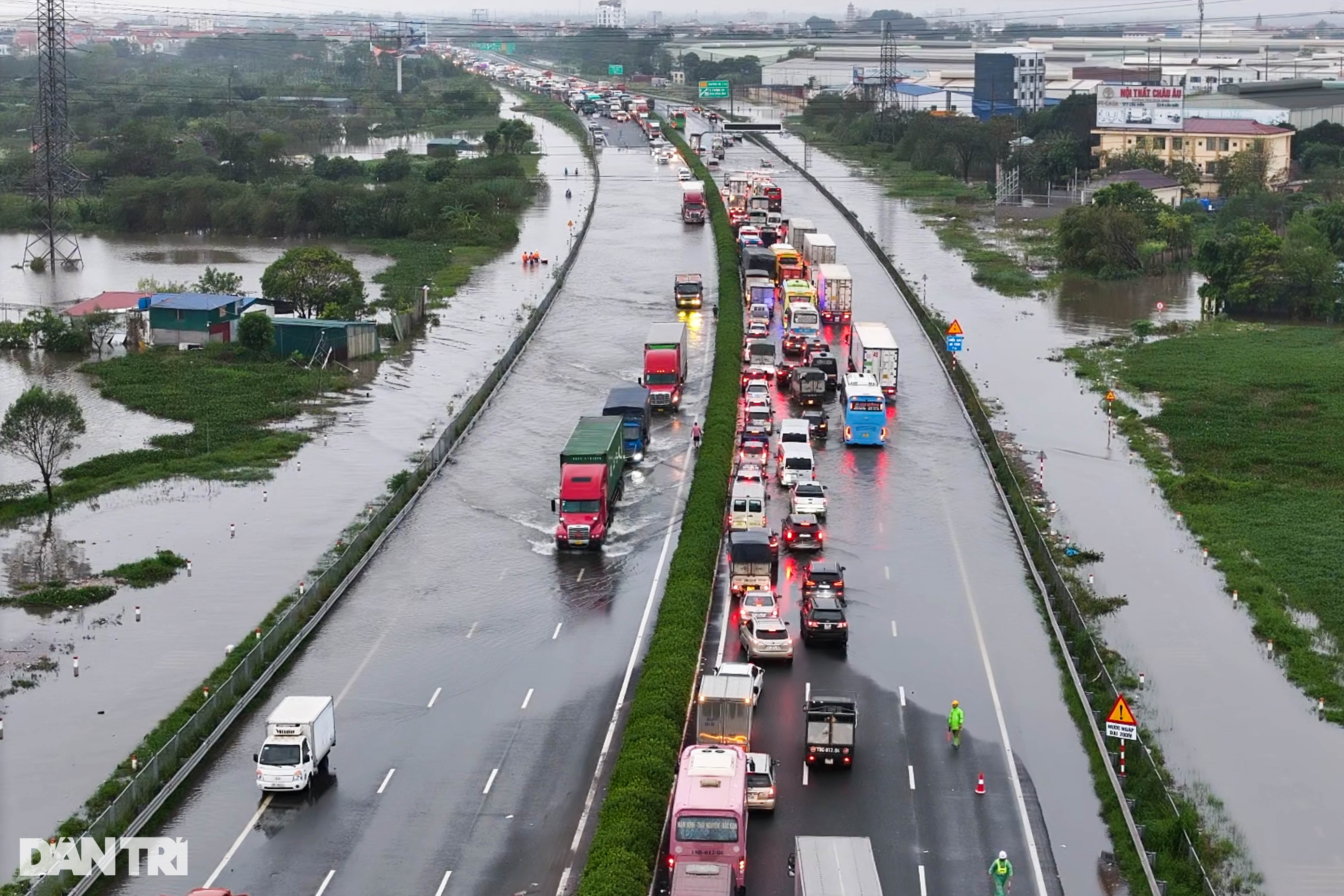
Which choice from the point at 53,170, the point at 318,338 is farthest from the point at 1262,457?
the point at 53,170

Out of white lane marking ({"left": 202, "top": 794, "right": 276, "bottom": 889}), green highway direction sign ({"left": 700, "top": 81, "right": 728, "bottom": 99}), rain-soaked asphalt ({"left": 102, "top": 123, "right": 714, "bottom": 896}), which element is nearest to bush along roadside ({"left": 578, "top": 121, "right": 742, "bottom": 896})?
rain-soaked asphalt ({"left": 102, "top": 123, "right": 714, "bottom": 896})

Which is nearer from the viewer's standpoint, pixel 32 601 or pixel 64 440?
pixel 32 601

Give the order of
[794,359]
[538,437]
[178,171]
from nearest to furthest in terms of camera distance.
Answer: [538,437]
[794,359]
[178,171]

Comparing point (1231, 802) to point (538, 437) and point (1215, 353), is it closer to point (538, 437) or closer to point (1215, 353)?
point (538, 437)

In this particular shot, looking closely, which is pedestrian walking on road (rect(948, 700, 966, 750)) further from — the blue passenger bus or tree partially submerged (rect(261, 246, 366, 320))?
tree partially submerged (rect(261, 246, 366, 320))

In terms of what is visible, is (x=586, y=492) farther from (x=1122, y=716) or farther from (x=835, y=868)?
(x=835, y=868)

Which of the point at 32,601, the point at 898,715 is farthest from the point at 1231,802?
the point at 32,601

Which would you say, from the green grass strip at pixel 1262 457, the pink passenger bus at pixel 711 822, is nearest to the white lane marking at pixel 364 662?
the pink passenger bus at pixel 711 822

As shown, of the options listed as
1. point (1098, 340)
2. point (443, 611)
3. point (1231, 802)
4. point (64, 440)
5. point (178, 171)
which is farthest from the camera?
point (178, 171)
